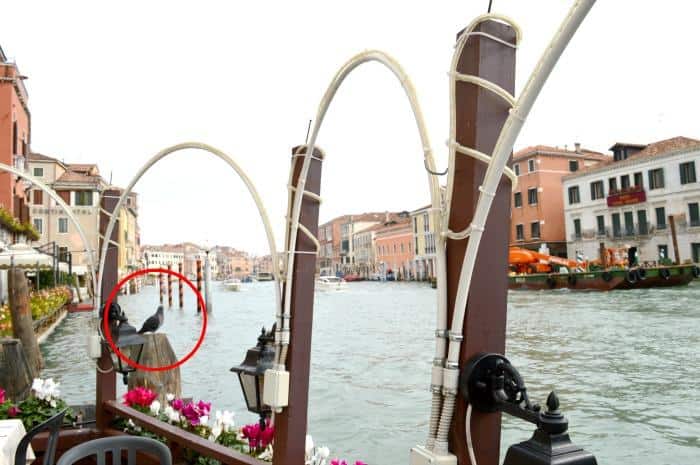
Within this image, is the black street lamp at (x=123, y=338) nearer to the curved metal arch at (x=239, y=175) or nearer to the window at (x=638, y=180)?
the curved metal arch at (x=239, y=175)

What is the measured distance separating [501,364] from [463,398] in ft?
0.33

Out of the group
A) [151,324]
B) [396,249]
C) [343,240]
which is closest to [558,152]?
[396,249]

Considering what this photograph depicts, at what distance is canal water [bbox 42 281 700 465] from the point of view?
23.1 feet

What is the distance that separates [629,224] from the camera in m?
31.7

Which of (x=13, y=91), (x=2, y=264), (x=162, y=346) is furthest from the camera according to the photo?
(x=13, y=91)

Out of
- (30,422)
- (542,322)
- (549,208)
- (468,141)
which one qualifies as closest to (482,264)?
(468,141)

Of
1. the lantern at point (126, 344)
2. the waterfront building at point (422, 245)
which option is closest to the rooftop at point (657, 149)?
the waterfront building at point (422, 245)

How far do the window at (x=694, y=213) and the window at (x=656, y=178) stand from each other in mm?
1782

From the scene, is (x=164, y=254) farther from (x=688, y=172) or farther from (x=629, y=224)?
(x=688, y=172)

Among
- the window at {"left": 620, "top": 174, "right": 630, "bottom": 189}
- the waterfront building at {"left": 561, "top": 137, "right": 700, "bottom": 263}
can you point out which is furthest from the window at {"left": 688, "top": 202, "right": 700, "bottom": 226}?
the window at {"left": 620, "top": 174, "right": 630, "bottom": 189}

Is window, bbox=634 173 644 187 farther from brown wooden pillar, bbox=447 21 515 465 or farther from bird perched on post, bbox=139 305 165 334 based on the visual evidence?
brown wooden pillar, bbox=447 21 515 465

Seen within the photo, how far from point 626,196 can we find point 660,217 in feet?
6.97

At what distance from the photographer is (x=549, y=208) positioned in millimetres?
37188

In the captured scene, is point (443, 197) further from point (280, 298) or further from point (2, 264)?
point (2, 264)
